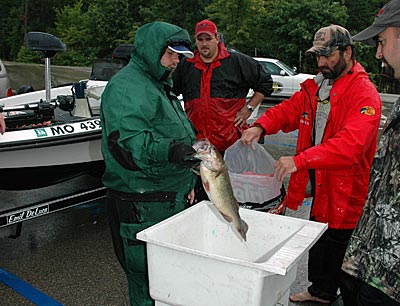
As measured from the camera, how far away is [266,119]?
11.8 feet

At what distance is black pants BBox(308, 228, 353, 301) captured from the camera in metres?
3.41

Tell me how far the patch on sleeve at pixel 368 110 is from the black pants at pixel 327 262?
89cm

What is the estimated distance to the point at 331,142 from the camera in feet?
9.43

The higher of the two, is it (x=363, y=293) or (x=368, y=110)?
(x=368, y=110)

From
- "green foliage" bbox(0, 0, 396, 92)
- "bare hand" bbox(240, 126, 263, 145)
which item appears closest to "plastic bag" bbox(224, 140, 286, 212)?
"bare hand" bbox(240, 126, 263, 145)

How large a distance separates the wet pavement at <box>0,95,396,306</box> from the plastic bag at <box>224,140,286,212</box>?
0.87m

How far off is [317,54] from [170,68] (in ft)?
3.49

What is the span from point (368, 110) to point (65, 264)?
9.96 ft

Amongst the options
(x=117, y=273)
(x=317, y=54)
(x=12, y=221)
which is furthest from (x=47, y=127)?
(x=317, y=54)

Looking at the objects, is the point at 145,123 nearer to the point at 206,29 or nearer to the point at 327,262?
the point at 327,262

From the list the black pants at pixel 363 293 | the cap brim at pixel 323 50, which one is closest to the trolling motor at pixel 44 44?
the cap brim at pixel 323 50

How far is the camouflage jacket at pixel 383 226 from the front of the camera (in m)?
1.82

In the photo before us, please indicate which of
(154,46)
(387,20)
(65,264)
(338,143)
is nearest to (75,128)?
(65,264)

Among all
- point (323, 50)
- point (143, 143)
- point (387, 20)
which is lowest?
point (143, 143)
